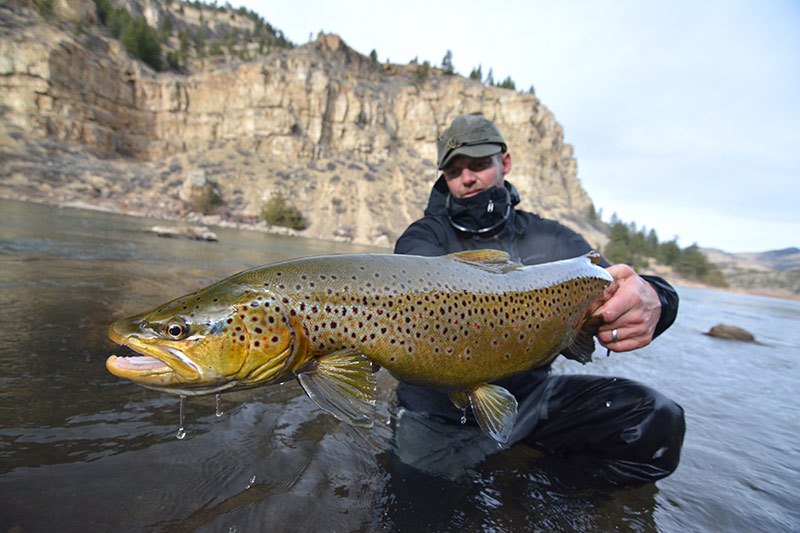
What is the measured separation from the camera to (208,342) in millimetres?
1509

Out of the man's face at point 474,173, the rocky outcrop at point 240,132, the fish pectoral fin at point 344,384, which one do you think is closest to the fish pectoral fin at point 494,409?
the fish pectoral fin at point 344,384

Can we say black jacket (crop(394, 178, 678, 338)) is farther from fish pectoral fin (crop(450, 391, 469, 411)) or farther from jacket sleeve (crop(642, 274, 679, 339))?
fish pectoral fin (crop(450, 391, 469, 411))

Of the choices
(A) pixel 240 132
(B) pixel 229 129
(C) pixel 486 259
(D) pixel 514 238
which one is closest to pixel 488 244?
(D) pixel 514 238

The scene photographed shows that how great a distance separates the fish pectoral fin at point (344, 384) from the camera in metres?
1.58

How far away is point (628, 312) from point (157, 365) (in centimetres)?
248

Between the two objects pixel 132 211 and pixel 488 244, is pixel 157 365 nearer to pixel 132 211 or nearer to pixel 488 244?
pixel 488 244

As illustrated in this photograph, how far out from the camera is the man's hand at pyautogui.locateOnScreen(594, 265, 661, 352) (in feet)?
7.11

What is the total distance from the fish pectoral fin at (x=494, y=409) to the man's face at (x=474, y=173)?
191 cm

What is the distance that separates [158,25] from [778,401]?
346ft

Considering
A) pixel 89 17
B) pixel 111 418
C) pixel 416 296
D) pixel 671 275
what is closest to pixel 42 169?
pixel 89 17

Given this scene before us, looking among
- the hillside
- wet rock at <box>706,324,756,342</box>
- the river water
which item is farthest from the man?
the hillside

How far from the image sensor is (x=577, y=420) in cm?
270

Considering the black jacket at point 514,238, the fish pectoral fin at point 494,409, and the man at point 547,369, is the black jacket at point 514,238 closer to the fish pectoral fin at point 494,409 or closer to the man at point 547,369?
the man at point 547,369

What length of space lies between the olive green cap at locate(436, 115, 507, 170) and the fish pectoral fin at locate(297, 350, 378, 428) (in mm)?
2217
